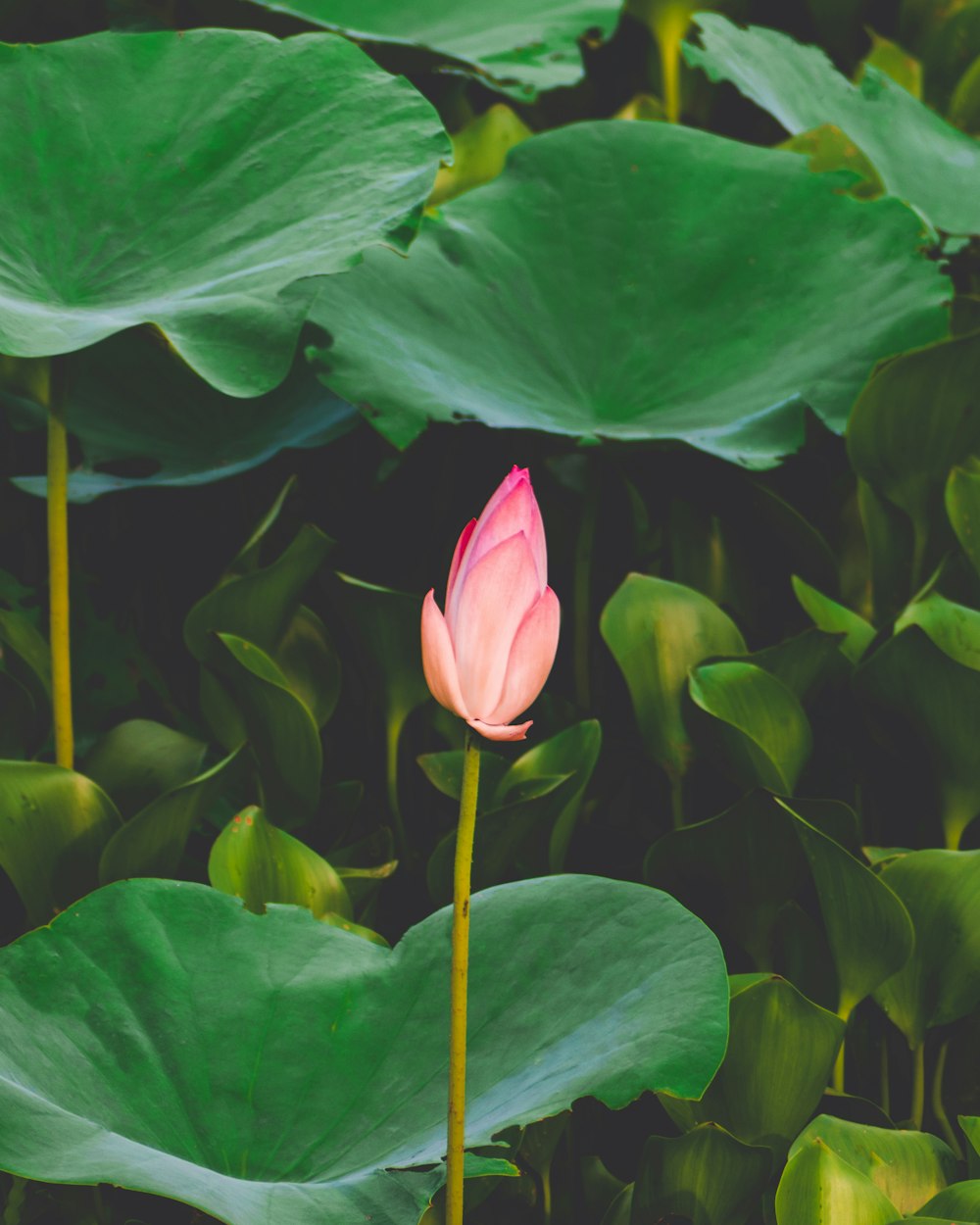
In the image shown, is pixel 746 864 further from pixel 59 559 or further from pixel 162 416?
pixel 162 416

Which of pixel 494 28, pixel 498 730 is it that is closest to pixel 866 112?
pixel 494 28

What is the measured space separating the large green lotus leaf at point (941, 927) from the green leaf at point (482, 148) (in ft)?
2.72

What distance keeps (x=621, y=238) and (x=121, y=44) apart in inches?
17.9

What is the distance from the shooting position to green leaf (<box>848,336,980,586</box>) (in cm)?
103

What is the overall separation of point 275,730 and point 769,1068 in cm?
40

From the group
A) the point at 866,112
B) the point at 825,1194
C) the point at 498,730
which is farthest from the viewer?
the point at 866,112

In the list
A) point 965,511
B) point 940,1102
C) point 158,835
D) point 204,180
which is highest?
point 204,180

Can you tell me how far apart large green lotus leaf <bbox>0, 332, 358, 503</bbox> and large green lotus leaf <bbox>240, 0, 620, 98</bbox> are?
0.38 metres

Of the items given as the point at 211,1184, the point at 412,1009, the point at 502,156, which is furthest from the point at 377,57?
the point at 211,1184

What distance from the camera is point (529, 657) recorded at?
1.68 ft

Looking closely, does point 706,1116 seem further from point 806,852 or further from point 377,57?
point 377,57

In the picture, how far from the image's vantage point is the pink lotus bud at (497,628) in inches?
20.1

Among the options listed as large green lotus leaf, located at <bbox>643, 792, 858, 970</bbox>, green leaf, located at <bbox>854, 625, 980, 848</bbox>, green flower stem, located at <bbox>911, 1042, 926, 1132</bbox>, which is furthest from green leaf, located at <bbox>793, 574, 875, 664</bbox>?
green flower stem, located at <bbox>911, 1042, 926, 1132</bbox>

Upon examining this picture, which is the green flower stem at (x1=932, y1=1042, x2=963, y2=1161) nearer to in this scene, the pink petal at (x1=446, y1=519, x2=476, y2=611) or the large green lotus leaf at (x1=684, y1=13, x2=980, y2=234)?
Answer: the pink petal at (x1=446, y1=519, x2=476, y2=611)
